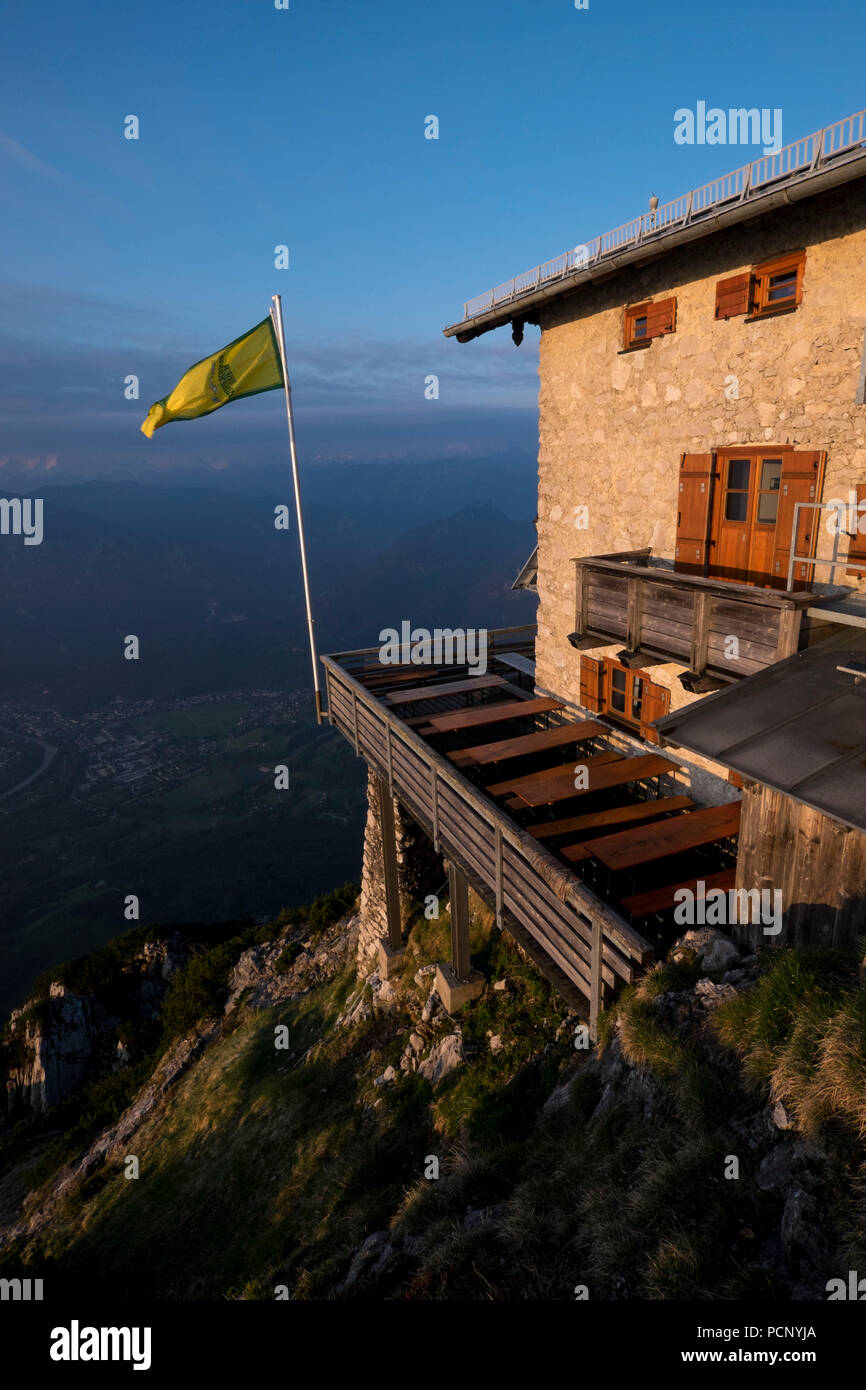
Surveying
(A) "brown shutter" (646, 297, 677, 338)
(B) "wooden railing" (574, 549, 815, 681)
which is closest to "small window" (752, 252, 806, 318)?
(A) "brown shutter" (646, 297, 677, 338)

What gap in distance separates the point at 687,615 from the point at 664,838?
355 cm

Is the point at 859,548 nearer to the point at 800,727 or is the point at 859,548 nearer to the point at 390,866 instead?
the point at 800,727

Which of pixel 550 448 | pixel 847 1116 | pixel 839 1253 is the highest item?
pixel 550 448

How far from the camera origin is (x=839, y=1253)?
4.22 meters

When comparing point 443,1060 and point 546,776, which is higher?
point 546,776

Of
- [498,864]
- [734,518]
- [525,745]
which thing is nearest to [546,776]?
[525,745]

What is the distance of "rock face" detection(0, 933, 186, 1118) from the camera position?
98.4 ft

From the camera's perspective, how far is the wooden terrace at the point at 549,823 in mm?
8100

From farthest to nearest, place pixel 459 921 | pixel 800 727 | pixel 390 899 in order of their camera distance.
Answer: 1. pixel 390 899
2. pixel 459 921
3. pixel 800 727

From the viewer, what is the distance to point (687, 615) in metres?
10.6

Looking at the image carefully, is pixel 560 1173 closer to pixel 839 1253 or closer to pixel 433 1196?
pixel 433 1196

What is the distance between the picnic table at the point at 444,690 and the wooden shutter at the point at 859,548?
9320mm
